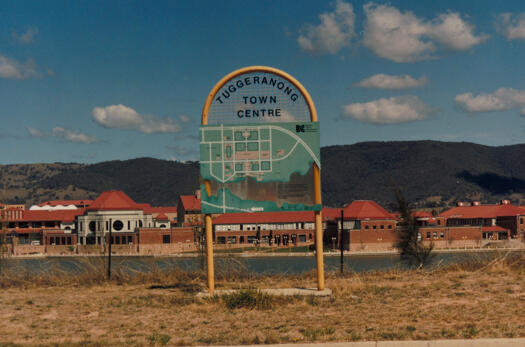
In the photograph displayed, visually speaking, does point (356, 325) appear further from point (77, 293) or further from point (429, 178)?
point (429, 178)

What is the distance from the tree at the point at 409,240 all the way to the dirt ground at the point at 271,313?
731 centimetres

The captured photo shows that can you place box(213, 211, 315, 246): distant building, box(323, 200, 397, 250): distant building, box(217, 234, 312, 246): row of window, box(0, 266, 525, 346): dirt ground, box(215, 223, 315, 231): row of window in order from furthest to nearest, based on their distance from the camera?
box(215, 223, 315, 231): row of window < box(213, 211, 315, 246): distant building < box(217, 234, 312, 246): row of window < box(323, 200, 397, 250): distant building < box(0, 266, 525, 346): dirt ground

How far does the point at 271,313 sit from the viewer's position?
10062 mm

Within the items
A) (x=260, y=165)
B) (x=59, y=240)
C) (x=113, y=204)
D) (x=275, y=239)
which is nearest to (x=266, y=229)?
(x=275, y=239)

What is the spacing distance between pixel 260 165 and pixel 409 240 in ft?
35.6

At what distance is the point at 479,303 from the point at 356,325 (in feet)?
8.36

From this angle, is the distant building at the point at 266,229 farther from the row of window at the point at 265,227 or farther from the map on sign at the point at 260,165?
the map on sign at the point at 260,165

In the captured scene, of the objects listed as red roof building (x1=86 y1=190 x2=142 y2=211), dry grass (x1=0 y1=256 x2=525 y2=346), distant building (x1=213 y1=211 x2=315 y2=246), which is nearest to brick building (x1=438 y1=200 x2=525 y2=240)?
distant building (x1=213 y1=211 x2=315 y2=246)

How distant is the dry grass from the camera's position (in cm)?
837

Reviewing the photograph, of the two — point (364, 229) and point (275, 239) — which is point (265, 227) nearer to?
point (275, 239)

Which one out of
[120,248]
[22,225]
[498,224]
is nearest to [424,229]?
[498,224]

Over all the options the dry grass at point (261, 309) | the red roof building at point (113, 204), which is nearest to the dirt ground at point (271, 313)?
the dry grass at point (261, 309)

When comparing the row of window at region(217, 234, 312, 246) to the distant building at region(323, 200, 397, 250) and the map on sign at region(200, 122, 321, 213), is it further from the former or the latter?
the map on sign at region(200, 122, 321, 213)

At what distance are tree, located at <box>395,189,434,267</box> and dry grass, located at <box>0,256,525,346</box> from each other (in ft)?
21.0
